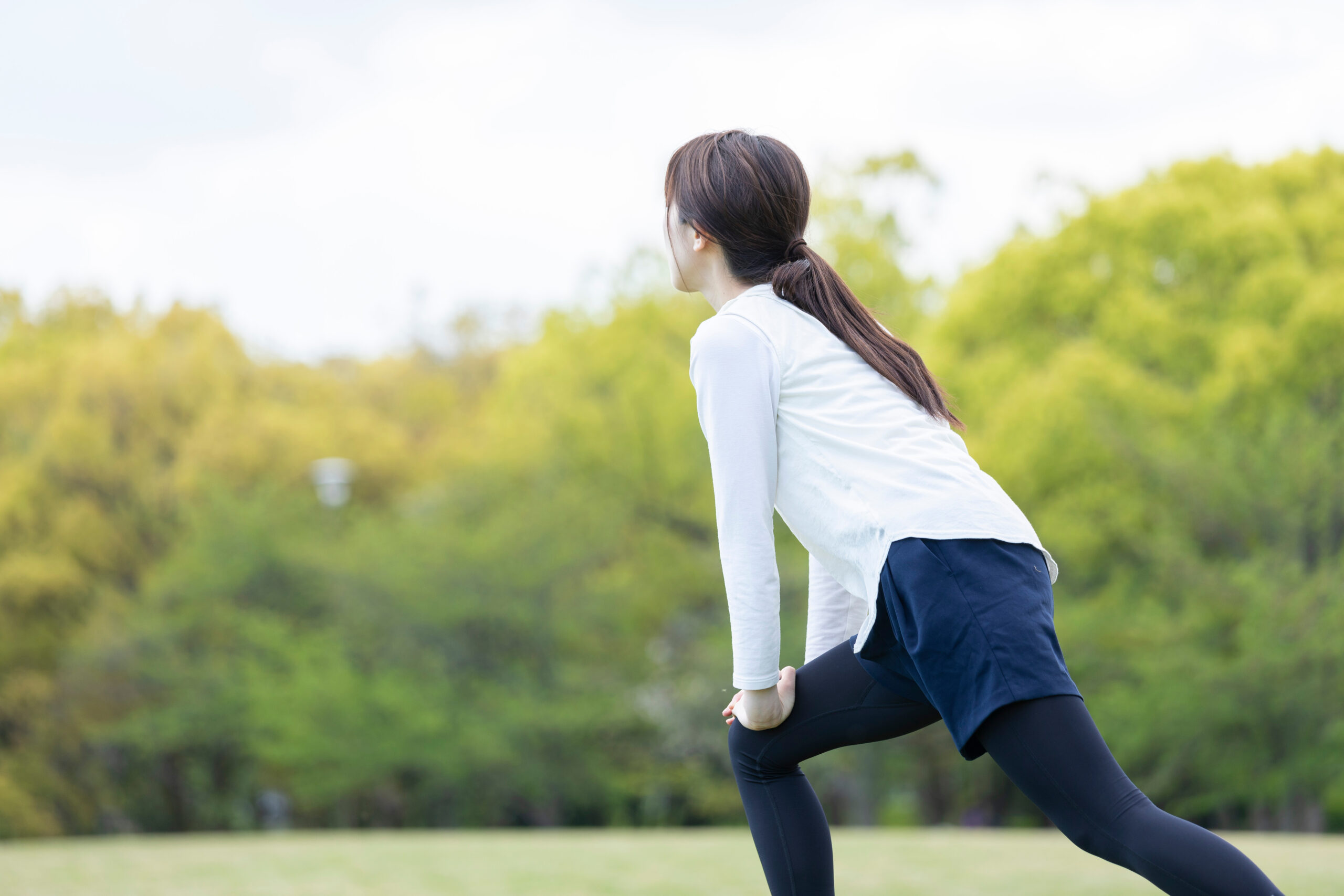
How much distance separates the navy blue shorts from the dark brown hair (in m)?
0.29

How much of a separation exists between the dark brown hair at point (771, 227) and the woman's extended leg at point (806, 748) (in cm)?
45

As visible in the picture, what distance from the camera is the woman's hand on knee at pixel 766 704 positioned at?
192 cm

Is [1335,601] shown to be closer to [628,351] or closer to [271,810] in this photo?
[628,351]

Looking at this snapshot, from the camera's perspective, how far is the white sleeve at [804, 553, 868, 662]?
2158 mm

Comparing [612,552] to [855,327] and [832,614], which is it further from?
[855,327]

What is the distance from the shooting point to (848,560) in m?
1.85

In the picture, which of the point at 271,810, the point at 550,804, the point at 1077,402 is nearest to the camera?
the point at 1077,402

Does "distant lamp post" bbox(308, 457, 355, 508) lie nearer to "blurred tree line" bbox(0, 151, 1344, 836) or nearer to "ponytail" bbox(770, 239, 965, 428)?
"blurred tree line" bbox(0, 151, 1344, 836)

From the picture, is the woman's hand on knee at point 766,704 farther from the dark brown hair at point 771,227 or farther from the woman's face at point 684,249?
the woman's face at point 684,249

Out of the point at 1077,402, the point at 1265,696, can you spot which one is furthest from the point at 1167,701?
the point at 1077,402

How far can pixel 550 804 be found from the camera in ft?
56.0

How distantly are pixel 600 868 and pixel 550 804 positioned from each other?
471 inches

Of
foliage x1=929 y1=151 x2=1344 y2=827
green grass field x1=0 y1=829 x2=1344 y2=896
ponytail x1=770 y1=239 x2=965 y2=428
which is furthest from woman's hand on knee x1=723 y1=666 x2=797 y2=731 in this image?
foliage x1=929 y1=151 x2=1344 y2=827

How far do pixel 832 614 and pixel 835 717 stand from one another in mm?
229
